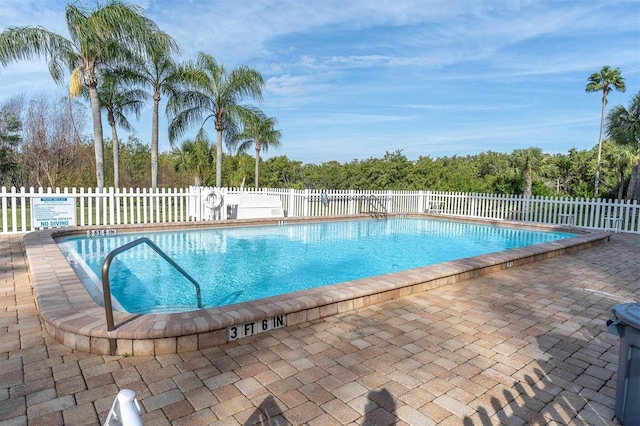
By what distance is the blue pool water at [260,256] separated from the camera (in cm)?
523

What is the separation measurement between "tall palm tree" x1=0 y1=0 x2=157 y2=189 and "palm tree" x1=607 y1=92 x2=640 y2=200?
20.2m

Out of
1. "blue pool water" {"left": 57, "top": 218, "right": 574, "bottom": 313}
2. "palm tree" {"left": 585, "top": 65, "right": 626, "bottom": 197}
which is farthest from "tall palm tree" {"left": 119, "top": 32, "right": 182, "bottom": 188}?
"palm tree" {"left": 585, "top": 65, "right": 626, "bottom": 197}

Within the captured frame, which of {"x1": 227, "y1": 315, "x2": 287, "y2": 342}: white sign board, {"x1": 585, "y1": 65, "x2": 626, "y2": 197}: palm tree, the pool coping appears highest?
{"x1": 585, "y1": 65, "x2": 626, "y2": 197}: palm tree

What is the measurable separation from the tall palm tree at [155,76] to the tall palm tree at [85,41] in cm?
170

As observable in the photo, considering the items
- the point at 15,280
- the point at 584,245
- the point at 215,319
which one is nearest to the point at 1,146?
the point at 15,280

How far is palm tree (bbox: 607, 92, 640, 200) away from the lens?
16.9m

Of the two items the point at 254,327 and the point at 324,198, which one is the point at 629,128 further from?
the point at 254,327

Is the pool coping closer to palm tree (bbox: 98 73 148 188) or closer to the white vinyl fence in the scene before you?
the white vinyl fence

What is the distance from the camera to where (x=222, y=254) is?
757 cm

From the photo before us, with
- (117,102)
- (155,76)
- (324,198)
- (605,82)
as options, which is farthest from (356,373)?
(605,82)

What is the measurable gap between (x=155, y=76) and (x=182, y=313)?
14067mm

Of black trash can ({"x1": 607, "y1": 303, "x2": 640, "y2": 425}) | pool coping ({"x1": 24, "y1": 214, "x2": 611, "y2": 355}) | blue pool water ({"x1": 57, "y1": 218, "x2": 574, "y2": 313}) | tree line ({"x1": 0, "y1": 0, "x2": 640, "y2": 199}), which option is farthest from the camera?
tree line ({"x1": 0, "y1": 0, "x2": 640, "y2": 199})

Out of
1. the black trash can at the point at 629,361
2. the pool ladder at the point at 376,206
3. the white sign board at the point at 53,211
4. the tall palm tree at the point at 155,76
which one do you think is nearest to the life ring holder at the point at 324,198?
the pool ladder at the point at 376,206

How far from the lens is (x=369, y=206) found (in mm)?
15195
